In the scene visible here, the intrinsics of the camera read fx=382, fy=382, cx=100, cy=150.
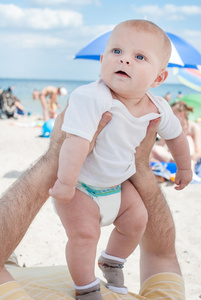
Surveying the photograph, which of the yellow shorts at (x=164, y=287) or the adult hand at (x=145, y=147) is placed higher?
the adult hand at (x=145, y=147)

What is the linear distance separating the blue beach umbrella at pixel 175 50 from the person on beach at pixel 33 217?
4.25 m

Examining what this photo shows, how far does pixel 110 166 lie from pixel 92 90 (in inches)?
14.2

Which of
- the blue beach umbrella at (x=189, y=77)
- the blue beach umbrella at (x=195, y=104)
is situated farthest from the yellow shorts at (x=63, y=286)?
the blue beach umbrella at (x=189, y=77)

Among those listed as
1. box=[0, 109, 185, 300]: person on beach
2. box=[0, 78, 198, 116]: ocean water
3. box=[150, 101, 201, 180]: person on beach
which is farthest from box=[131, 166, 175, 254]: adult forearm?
box=[0, 78, 198, 116]: ocean water

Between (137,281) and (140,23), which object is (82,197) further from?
(137,281)

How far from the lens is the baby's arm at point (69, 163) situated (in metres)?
1.54

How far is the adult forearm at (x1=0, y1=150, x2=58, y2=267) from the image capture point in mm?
Answer: 1627

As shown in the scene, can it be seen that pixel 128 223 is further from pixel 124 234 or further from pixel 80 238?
pixel 80 238

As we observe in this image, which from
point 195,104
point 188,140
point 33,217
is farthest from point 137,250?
point 195,104

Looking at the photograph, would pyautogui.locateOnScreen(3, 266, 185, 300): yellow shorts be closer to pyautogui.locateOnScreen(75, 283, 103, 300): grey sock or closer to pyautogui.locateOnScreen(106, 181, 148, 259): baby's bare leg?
pyautogui.locateOnScreen(75, 283, 103, 300): grey sock

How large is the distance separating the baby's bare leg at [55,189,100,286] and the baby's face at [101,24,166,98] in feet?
1.82

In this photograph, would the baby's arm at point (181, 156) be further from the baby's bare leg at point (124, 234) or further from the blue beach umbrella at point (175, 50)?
the blue beach umbrella at point (175, 50)

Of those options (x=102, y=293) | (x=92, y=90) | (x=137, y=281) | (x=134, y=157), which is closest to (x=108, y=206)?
(x=134, y=157)

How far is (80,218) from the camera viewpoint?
1710mm
